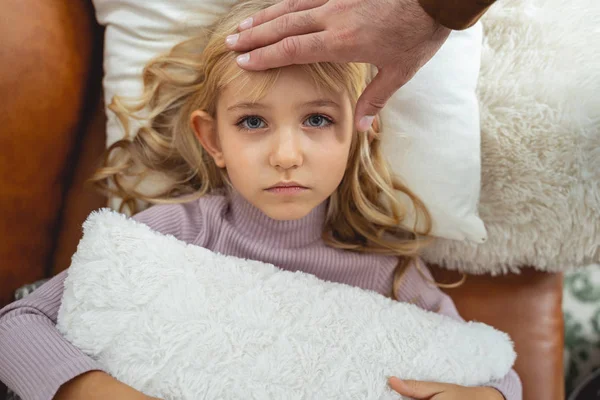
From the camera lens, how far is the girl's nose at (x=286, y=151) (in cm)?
85

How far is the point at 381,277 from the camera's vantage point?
111 centimetres

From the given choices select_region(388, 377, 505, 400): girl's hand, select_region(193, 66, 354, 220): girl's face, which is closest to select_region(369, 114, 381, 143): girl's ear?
select_region(193, 66, 354, 220): girl's face

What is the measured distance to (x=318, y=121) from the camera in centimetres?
91

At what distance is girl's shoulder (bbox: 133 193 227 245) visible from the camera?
3.33 ft

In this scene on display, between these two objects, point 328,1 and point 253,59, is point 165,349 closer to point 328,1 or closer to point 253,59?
point 253,59

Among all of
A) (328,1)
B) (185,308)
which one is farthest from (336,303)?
(328,1)

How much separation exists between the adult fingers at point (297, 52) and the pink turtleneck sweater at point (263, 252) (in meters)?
0.32

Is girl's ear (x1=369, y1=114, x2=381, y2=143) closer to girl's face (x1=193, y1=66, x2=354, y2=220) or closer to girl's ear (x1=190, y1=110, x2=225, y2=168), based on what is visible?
girl's face (x1=193, y1=66, x2=354, y2=220)

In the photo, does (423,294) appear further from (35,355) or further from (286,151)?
(35,355)

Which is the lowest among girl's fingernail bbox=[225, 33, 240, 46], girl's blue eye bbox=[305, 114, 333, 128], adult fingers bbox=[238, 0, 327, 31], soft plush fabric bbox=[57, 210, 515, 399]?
soft plush fabric bbox=[57, 210, 515, 399]

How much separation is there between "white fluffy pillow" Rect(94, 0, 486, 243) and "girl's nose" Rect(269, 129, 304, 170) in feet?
Answer: 0.84

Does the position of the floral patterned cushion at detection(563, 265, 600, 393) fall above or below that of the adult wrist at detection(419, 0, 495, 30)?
below

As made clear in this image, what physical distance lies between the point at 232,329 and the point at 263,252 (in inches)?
8.3

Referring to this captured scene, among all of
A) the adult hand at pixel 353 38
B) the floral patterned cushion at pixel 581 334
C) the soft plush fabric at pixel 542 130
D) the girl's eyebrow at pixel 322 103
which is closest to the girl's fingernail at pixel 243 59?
the adult hand at pixel 353 38
